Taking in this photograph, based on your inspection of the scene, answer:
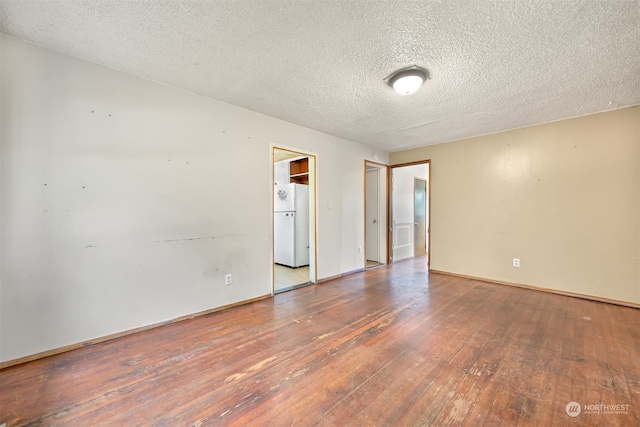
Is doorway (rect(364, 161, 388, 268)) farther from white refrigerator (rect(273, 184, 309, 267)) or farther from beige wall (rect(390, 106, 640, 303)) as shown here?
white refrigerator (rect(273, 184, 309, 267))

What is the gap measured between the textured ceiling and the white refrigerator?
2287 mm

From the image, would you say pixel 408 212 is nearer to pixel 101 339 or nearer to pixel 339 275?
pixel 339 275

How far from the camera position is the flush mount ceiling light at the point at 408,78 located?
7.16ft

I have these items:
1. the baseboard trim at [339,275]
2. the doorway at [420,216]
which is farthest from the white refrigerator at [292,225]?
the doorway at [420,216]

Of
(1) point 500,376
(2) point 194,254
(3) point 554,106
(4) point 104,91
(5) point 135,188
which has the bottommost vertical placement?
(1) point 500,376

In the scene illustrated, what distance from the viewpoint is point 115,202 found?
7.20ft

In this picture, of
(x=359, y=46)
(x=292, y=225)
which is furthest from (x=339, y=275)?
(x=359, y=46)

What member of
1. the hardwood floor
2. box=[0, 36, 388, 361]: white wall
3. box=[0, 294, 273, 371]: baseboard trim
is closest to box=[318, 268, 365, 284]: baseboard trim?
box=[0, 36, 388, 361]: white wall

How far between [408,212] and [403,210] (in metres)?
A: 0.23

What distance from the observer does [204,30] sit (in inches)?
68.5

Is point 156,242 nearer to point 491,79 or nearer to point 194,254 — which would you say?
point 194,254

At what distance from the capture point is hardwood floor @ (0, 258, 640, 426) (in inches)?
53.8

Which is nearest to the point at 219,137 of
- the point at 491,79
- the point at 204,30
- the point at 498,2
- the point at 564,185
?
the point at 204,30

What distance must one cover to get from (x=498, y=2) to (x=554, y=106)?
2.18 m
